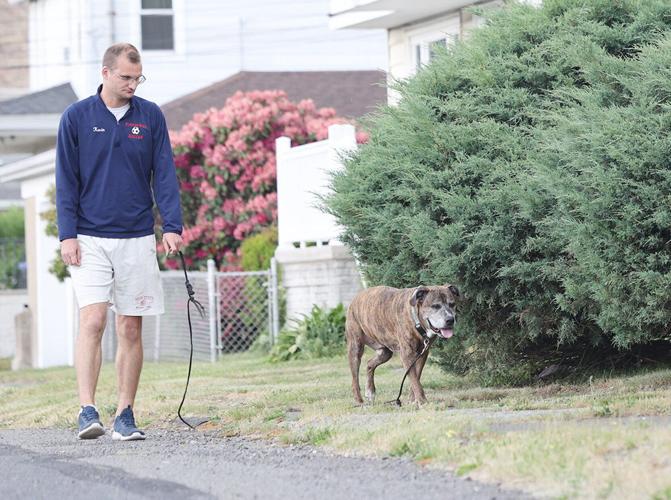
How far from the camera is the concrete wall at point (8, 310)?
28.2 metres

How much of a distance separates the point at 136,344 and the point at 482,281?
2589mm

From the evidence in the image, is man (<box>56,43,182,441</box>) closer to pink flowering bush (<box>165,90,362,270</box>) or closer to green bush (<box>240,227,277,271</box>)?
green bush (<box>240,227,277,271</box>)

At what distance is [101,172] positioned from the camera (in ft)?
25.9

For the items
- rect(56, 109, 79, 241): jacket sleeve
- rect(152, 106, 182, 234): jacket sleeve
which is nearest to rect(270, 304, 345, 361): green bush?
rect(152, 106, 182, 234): jacket sleeve

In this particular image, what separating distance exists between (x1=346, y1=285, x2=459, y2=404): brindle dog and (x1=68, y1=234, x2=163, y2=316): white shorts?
1743mm

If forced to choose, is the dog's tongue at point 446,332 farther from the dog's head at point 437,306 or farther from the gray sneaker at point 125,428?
the gray sneaker at point 125,428

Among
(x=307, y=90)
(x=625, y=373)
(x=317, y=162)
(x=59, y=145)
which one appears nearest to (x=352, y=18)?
(x=317, y=162)

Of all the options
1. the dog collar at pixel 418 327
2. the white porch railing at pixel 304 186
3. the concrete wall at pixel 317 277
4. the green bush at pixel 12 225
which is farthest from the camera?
the green bush at pixel 12 225

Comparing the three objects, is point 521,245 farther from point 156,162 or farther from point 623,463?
point 623,463

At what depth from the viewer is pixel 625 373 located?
387 inches

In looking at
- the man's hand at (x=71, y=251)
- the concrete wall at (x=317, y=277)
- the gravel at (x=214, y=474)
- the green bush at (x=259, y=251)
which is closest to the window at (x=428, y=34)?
the concrete wall at (x=317, y=277)

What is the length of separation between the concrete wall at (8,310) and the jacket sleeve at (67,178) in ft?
69.4

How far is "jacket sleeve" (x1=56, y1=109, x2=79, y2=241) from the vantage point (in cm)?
779

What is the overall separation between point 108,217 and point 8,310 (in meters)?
21.6
